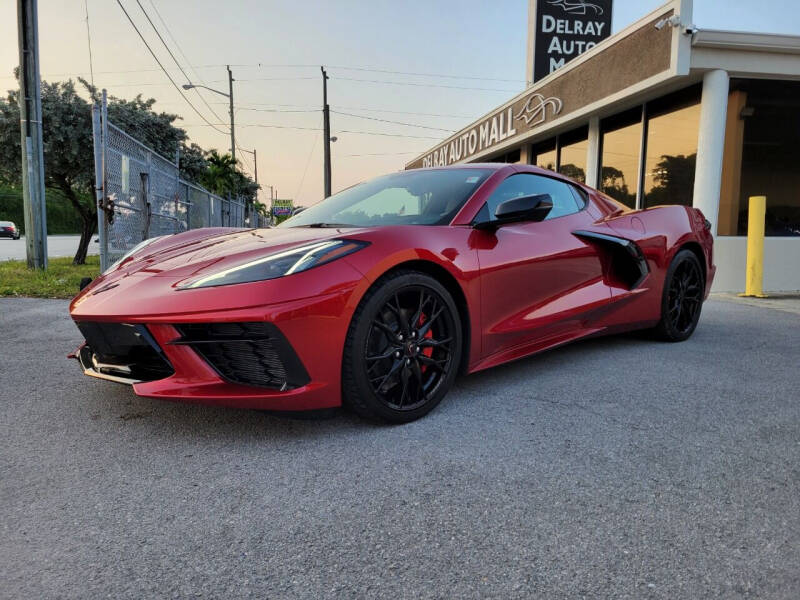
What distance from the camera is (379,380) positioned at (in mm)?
2291

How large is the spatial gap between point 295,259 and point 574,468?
1.29m

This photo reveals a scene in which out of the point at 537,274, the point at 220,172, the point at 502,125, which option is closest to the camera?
the point at 537,274

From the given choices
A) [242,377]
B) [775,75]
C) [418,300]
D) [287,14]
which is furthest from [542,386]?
[287,14]

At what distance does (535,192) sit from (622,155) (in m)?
7.74

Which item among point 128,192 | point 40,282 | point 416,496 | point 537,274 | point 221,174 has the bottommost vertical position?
point 416,496

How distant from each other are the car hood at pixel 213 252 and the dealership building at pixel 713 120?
6943 mm

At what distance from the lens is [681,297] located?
4.09 meters

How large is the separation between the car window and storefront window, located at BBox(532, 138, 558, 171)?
30.9ft

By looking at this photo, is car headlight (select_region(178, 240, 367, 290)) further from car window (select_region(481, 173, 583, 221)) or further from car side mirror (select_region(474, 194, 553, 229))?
car window (select_region(481, 173, 583, 221))

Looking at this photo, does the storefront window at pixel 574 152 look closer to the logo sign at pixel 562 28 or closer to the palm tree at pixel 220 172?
the logo sign at pixel 562 28

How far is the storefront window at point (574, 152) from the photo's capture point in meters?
11.3

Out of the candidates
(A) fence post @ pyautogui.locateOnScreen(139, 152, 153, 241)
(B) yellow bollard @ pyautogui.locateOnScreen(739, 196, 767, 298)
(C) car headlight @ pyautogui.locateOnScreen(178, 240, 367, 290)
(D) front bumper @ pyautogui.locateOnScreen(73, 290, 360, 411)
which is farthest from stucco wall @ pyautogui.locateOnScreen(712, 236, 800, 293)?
(A) fence post @ pyautogui.locateOnScreen(139, 152, 153, 241)

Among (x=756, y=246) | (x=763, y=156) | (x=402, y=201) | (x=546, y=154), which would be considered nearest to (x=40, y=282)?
(x=402, y=201)

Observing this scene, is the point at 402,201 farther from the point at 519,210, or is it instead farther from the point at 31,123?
the point at 31,123
